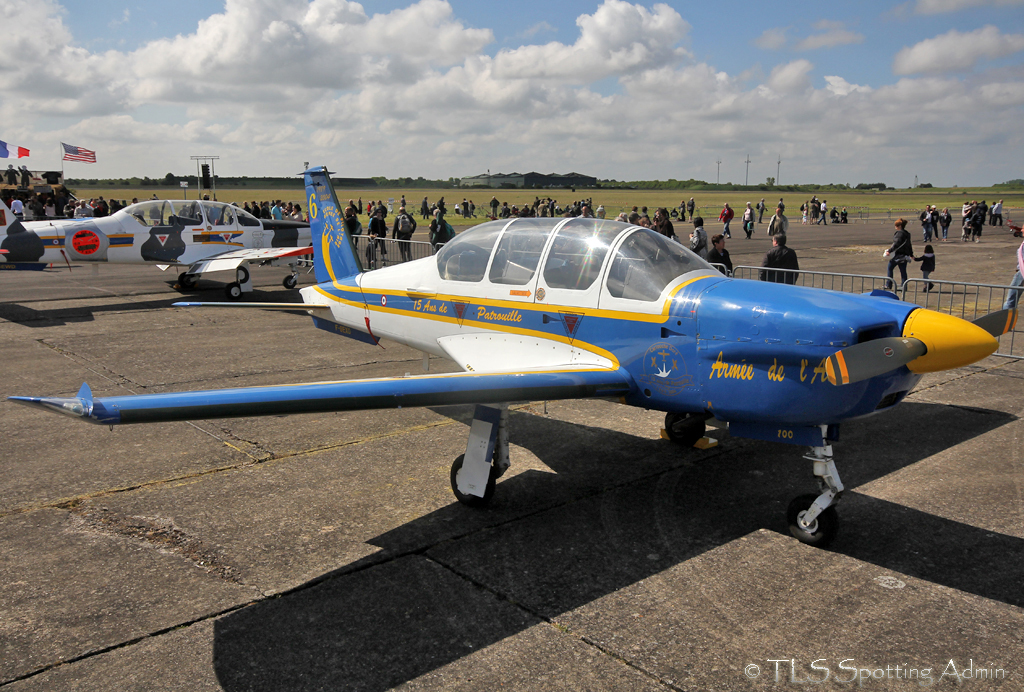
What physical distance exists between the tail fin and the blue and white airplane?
6.14 ft

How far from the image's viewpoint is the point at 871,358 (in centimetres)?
453

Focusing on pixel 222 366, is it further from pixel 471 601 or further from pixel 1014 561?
pixel 1014 561

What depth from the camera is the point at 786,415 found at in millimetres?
5051

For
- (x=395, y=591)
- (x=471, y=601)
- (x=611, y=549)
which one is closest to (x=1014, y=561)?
(x=611, y=549)

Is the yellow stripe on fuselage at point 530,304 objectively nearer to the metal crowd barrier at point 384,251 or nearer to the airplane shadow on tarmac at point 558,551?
the airplane shadow on tarmac at point 558,551

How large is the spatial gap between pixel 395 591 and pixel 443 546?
0.70 metres

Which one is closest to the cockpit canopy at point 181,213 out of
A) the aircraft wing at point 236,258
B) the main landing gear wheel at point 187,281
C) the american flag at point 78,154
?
the aircraft wing at point 236,258

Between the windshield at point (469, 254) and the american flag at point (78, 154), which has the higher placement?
the american flag at point (78, 154)

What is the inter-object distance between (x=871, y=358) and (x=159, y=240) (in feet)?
56.4

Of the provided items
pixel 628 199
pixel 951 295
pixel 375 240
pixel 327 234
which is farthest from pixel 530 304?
pixel 628 199

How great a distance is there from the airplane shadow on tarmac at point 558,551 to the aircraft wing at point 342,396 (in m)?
1.11

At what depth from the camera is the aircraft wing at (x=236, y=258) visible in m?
17.3

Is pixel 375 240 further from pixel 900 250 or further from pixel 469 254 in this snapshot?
pixel 469 254

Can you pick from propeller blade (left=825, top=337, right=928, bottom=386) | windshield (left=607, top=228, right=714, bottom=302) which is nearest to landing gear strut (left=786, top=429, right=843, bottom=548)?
propeller blade (left=825, top=337, right=928, bottom=386)
